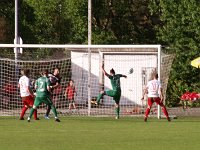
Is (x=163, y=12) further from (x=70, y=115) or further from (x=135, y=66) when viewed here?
(x=70, y=115)

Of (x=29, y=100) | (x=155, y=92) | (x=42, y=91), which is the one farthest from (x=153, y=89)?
(x=29, y=100)

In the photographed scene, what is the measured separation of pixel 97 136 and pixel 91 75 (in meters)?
18.2

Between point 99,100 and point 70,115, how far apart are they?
2.09m

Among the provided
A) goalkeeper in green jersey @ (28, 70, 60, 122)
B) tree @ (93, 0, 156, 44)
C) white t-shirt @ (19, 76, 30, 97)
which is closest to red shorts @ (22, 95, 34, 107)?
white t-shirt @ (19, 76, 30, 97)

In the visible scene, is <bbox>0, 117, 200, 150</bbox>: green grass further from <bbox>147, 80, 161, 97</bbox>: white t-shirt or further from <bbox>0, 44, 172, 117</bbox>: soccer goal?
<bbox>0, 44, 172, 117</bbox>: soccer goal

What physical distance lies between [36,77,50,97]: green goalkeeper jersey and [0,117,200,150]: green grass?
4.44ft

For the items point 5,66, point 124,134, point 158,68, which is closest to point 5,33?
point 5,66

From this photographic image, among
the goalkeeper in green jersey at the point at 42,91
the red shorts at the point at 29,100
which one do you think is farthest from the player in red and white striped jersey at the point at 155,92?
the red shorts at the point at 29,100

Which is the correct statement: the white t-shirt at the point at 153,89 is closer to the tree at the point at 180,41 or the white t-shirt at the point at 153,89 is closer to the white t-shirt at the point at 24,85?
the white t-shirt at the point at 24,85

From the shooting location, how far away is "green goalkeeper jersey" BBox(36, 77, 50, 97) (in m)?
35.3

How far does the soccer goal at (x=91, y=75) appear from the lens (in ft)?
134

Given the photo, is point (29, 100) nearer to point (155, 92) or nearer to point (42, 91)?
point (42, 91)

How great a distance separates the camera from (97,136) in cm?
2652

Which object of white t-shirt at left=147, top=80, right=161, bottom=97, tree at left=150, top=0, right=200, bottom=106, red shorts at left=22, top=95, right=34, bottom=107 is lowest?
red shorts at left=22, top=95, right=34, bottom=107
